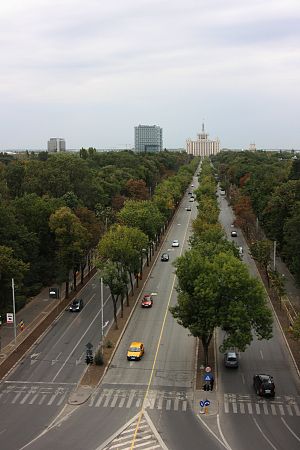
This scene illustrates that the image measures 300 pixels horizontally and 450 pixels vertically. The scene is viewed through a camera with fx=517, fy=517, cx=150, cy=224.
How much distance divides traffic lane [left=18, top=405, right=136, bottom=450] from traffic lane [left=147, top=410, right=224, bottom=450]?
231 centimetres

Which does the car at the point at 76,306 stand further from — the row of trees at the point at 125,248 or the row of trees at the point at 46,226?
the row of trees at the point at 125,248

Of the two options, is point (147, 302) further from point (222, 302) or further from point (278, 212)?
point (278, 212)

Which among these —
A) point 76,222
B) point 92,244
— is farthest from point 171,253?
point 76,222

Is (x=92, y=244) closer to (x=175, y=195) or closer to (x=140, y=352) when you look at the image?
(x=140, y=352)

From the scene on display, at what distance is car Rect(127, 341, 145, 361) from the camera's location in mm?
46625

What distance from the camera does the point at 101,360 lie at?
45.4 metres

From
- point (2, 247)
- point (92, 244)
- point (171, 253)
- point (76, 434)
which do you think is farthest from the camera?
point (171, 253)

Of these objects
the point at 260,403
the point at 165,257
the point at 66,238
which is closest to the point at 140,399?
the point at 260,403

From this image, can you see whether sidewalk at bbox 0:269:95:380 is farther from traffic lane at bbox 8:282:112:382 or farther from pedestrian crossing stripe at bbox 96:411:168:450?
pedestrian crossing stripe at bbox 96:411:168:450

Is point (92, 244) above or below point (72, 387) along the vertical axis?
above

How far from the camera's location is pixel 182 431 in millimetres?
34000

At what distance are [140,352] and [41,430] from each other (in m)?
14.7

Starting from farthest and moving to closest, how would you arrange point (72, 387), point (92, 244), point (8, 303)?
point (92, 244)
point (8, 303)
point (72, 387)

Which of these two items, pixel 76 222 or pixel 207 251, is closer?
pixel 207 251
